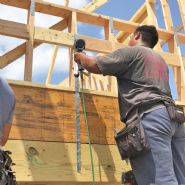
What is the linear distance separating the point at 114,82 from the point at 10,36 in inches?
50.7

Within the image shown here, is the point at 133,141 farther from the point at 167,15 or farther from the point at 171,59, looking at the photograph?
the point at 167,15

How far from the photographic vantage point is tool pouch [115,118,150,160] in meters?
2.30

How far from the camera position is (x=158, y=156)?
90.0 inches

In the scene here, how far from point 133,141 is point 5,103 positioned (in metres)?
0.84

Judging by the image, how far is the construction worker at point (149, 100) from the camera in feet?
7.57

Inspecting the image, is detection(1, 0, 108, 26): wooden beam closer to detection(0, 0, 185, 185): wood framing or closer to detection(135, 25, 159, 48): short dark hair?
detection(0, 0, 185, 185): wood framing

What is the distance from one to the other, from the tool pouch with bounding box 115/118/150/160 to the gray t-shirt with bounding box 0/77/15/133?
760 mm

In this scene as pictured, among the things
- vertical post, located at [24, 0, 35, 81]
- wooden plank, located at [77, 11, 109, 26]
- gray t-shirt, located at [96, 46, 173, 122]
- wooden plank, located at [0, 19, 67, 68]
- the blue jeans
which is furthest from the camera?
wooden plank, located at [77, 11, 109, 26]

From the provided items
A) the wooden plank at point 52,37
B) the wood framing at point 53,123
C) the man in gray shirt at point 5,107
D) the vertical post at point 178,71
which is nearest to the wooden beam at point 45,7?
the wood framing at point 53,123

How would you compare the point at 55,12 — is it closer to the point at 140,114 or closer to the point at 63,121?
the point at 63,121

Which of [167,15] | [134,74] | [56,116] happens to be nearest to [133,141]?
[134,74]

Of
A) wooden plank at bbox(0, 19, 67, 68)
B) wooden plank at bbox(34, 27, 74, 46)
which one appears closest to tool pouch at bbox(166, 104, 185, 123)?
wooden plank at bbox(34, 27, 74, 46)

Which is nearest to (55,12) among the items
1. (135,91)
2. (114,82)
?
(114,82)

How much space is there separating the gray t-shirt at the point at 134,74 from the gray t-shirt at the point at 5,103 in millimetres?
702
